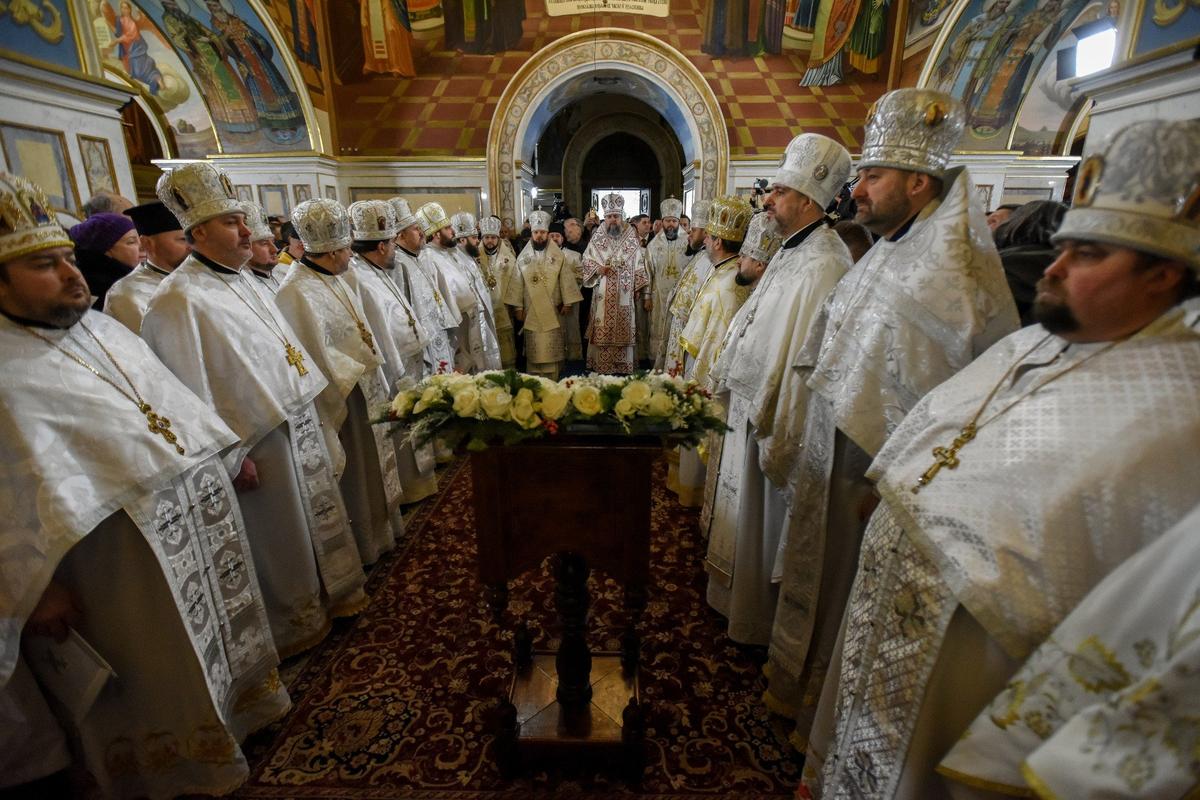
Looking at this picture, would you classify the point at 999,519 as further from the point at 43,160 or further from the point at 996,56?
the point at 996,56

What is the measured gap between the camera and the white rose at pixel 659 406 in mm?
1665

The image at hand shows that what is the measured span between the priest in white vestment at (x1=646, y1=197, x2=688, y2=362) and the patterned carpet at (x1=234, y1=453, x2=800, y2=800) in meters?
5.39

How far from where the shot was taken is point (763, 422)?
8.09ft

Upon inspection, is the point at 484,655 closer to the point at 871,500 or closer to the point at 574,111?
the point at 871,500

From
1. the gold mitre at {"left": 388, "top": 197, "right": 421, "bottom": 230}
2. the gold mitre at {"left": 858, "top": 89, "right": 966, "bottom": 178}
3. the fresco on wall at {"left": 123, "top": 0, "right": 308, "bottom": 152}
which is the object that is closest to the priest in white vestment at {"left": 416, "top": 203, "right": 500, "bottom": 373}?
the gold mitre at {"left": 388, "top": 197, "right": 421, "bottom": 230}

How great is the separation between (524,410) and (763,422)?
1.27 m

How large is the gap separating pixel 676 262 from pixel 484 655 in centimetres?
684

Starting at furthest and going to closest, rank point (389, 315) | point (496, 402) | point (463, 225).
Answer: point (463, 225) → point (389, 315) → point (496, 402)

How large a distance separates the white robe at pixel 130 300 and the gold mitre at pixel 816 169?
9.79ft

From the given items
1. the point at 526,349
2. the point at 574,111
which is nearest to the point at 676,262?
the point at 526,349

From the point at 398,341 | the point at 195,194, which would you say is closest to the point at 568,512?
the point at 195,194

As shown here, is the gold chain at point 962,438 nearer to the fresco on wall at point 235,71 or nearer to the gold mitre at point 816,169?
the gold mitre at point 816,169

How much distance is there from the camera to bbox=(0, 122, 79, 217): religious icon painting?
3.77m

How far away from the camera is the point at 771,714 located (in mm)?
2490
